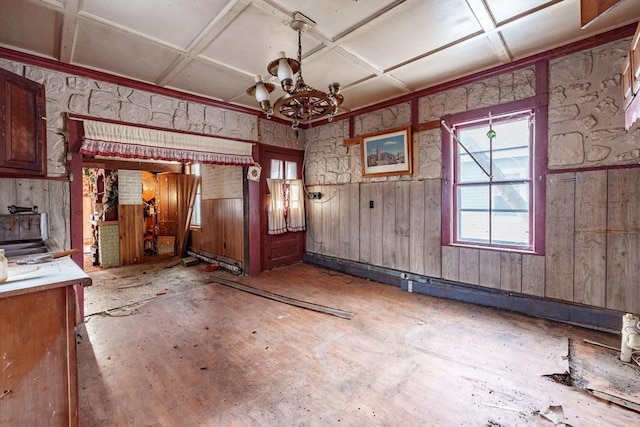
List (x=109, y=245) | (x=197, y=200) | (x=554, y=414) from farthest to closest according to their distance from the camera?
(x=197, y=200) → (x=109, y=245) → (x=554, y=414)

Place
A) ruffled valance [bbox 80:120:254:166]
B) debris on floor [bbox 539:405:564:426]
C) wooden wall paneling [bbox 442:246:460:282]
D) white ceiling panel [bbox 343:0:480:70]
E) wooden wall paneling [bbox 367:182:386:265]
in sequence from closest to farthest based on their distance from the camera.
Answer: debris on floor [bbox 539:405:564:426]
white ceiling panel [bbox 343:0:480:70]
ruffled valance [bbox 80:120:254:166]
wooden wall paneling [bbox 442:246:460:282]
wooden wall paneling [bbox 367:182:386:265]

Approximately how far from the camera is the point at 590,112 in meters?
2.66

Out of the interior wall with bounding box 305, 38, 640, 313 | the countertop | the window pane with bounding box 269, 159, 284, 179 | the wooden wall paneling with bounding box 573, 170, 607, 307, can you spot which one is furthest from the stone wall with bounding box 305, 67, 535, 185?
the countertop

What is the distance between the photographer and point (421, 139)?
3.86 metres

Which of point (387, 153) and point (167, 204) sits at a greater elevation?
point (387, 153)

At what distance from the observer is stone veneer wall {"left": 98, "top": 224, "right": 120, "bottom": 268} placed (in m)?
5.63

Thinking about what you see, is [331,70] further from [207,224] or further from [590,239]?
[207,224]

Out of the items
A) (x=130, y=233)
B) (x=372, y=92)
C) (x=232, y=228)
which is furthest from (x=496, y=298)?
(x=130, y=233)

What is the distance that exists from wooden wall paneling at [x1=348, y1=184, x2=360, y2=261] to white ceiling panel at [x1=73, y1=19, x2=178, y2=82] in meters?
3.17

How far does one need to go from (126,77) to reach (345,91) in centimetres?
290

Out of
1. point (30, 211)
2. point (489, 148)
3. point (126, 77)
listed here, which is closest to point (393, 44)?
point (489, 148)

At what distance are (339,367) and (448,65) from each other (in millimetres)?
3489

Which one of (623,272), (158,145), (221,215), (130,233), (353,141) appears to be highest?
(353,141)

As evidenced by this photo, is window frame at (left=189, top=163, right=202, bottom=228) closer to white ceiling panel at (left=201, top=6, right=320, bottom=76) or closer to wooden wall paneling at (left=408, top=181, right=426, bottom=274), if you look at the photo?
white ceiling panel at (left=201, top=6, right=320, bottom=76)
